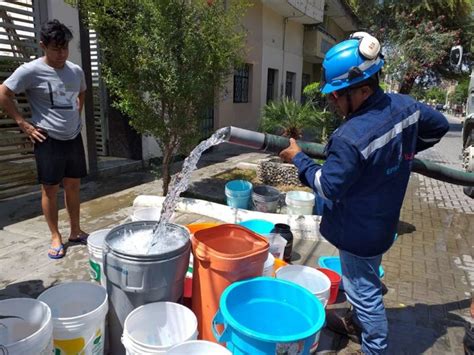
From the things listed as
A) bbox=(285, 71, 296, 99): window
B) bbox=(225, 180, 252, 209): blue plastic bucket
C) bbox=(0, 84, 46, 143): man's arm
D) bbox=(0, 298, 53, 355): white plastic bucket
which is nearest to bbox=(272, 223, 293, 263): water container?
bbox=(225, 180, 252, 209): blue plastic bucket

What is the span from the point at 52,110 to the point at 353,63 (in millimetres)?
2737

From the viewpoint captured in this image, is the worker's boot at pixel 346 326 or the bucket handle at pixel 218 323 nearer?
the bucket handle at pixel 218 323

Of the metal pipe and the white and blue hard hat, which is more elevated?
the white and blue hard hat

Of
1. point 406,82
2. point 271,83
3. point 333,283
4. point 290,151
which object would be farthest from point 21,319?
point 271,83

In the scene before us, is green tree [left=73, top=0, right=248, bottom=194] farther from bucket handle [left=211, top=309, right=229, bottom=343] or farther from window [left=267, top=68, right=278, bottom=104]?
window [left=267, top=68, right=278, bottom=104]

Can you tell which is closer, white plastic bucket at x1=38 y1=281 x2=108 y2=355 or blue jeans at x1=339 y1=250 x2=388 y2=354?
white plastic bucket at x1=38 y1=281 x2=108 y2=355

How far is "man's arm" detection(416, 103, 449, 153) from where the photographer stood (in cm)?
229

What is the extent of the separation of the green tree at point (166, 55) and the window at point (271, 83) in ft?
30.6

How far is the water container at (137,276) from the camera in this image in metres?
1.93

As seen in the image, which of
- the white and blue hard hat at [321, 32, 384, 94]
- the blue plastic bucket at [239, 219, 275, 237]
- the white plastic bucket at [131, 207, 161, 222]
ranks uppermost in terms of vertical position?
the white and blue hard hat at [321, 32, 384, 94]

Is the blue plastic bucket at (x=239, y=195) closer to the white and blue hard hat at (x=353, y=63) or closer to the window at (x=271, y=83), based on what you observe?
the white and blue hard hat at (x=353, y=63)

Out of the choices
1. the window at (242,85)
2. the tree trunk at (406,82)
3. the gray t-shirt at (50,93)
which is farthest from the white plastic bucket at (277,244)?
the tree trunk at (406,82)

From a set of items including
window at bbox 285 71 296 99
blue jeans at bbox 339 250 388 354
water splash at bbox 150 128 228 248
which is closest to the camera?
blue jeans at bbox 339 250 388 354

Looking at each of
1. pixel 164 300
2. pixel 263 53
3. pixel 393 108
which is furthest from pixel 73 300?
pixel 263 53
